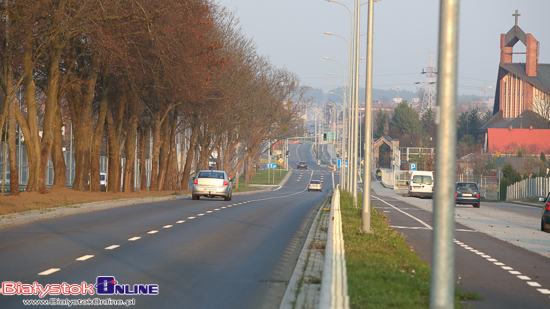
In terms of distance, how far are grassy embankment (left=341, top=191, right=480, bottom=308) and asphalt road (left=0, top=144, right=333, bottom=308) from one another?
1.05 metres

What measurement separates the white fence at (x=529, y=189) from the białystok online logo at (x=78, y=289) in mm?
43970

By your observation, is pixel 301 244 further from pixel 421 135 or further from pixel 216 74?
pixel 421 135

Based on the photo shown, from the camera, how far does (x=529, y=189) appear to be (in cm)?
5297

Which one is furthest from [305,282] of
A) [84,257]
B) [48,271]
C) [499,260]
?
[499,260]

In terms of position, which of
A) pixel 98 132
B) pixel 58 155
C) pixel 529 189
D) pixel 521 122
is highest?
pixel 521 122

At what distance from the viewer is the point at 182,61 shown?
2684cm

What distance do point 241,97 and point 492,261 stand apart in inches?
1437

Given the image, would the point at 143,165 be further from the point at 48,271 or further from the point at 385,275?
the point at 385,275

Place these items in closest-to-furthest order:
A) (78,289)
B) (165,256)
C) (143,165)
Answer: (78,289) → (165,256) → (143,165)

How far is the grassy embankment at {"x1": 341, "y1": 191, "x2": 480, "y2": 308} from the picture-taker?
749 centimetres

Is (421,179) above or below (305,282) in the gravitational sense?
above

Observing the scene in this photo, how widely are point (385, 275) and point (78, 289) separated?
13.4ft

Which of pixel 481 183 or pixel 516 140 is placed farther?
pixel 516 140

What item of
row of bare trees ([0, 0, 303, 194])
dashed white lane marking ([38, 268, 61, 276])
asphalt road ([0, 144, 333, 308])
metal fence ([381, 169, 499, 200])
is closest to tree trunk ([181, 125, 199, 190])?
row of bare trees ([0, 0, 303, 194])
